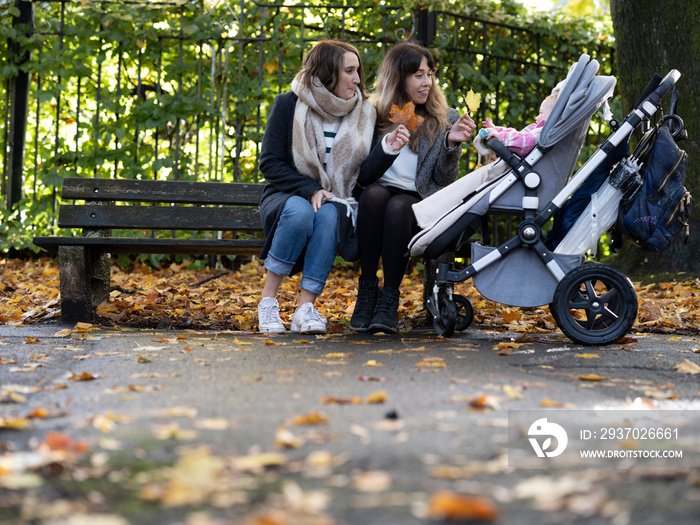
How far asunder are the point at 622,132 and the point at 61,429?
2438 millimetres

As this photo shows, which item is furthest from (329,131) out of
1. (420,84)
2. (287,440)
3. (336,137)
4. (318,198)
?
(287,440)

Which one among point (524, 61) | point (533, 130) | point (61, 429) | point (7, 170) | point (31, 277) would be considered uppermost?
point (524, 61)

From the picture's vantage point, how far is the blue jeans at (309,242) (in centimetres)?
345

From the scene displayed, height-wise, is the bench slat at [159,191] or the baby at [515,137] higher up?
the baby at [515,137]

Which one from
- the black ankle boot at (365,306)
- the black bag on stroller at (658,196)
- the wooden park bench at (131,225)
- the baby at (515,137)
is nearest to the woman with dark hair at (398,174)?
the black ankle boot at (365,306)

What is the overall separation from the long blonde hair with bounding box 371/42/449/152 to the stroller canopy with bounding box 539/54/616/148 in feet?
2.35

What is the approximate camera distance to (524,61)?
6449 millimetres

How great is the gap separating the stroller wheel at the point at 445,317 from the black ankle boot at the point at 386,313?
0.68 ft

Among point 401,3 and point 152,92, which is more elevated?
point 401,3

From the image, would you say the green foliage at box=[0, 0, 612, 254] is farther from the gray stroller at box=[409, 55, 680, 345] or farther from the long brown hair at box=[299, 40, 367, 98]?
the gray stroller at box=[409, 55, 680, 345]

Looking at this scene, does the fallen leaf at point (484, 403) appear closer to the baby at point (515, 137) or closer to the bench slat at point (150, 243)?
the baby at point (515, 137)

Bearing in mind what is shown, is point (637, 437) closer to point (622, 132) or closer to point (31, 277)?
point (622, 132)

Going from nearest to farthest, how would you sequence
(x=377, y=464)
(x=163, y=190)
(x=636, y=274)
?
1. (x=377, y=464)
2. (x=163, y=190)
3. (x=636, y=274)

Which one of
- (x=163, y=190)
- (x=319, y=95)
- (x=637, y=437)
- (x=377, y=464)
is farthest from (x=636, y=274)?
(x=377, y=464)
